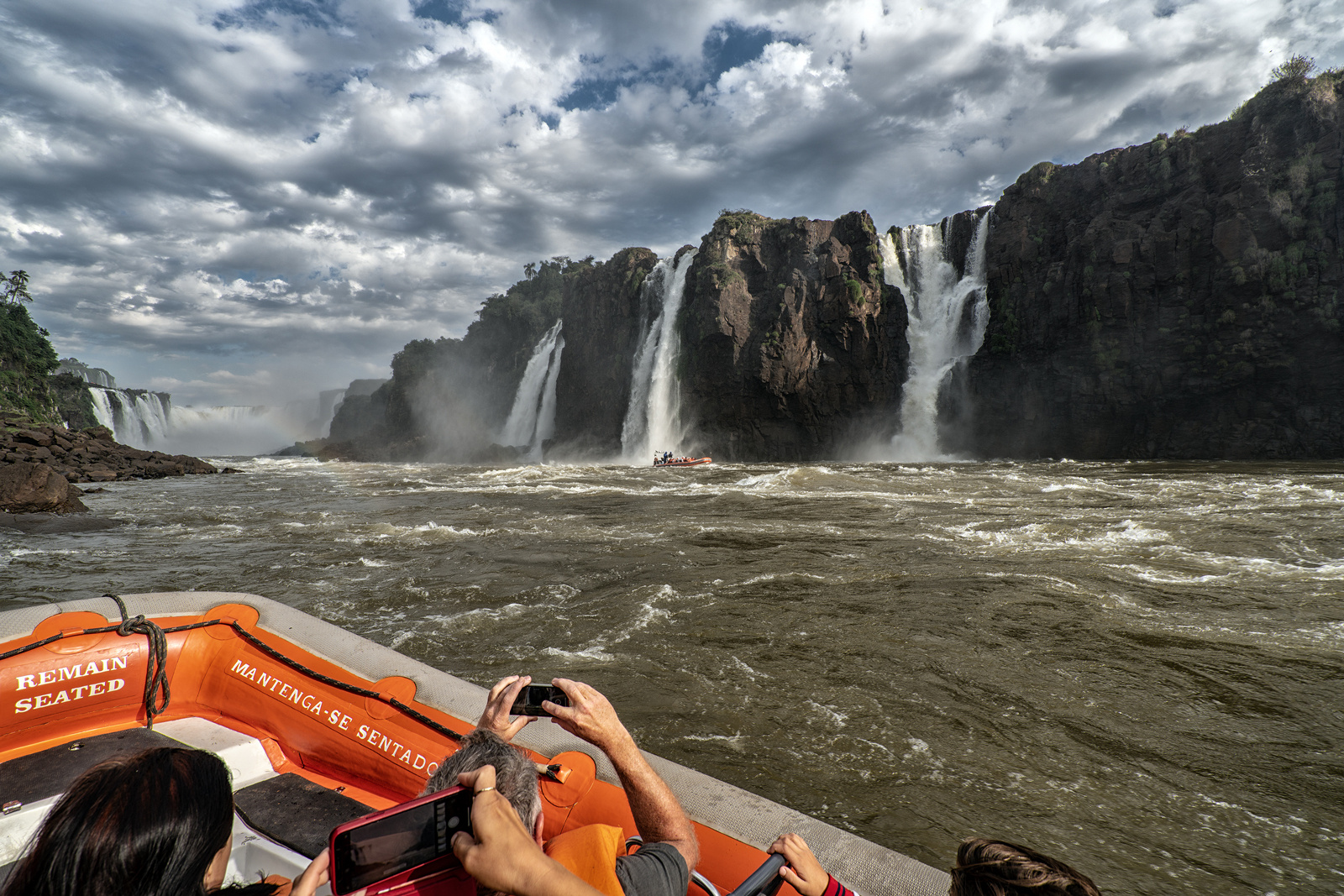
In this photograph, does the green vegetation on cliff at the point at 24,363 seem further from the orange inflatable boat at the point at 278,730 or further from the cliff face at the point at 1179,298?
the cliff face at the point at 1179,298

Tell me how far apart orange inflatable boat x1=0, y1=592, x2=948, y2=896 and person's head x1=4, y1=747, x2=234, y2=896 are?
898 millimetres

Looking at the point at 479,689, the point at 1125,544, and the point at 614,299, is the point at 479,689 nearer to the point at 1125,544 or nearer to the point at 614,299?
the point at 1125,544

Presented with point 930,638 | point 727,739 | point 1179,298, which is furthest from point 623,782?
point 1179,298

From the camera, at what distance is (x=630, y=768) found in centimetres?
171

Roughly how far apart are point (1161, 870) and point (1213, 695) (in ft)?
7.18

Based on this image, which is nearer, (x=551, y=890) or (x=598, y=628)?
(x=551, y=890)

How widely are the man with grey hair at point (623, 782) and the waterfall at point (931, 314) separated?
3419 centimetres

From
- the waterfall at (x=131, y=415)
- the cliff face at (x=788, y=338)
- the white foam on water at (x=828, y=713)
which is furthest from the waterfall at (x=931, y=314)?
the waterfall at (x=131, y=415)

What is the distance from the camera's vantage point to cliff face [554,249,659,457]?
45.1 m

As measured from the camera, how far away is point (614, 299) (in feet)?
154

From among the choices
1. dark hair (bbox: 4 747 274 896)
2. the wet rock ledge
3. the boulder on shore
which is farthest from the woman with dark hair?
the boulder on shore

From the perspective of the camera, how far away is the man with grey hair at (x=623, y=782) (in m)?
1.39

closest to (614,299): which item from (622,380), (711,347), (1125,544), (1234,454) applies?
(622,380)

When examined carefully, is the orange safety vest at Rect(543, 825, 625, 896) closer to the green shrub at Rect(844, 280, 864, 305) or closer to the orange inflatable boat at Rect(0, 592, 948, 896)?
the orange inflatable boat at Rect(0, 592, 948, 896)
